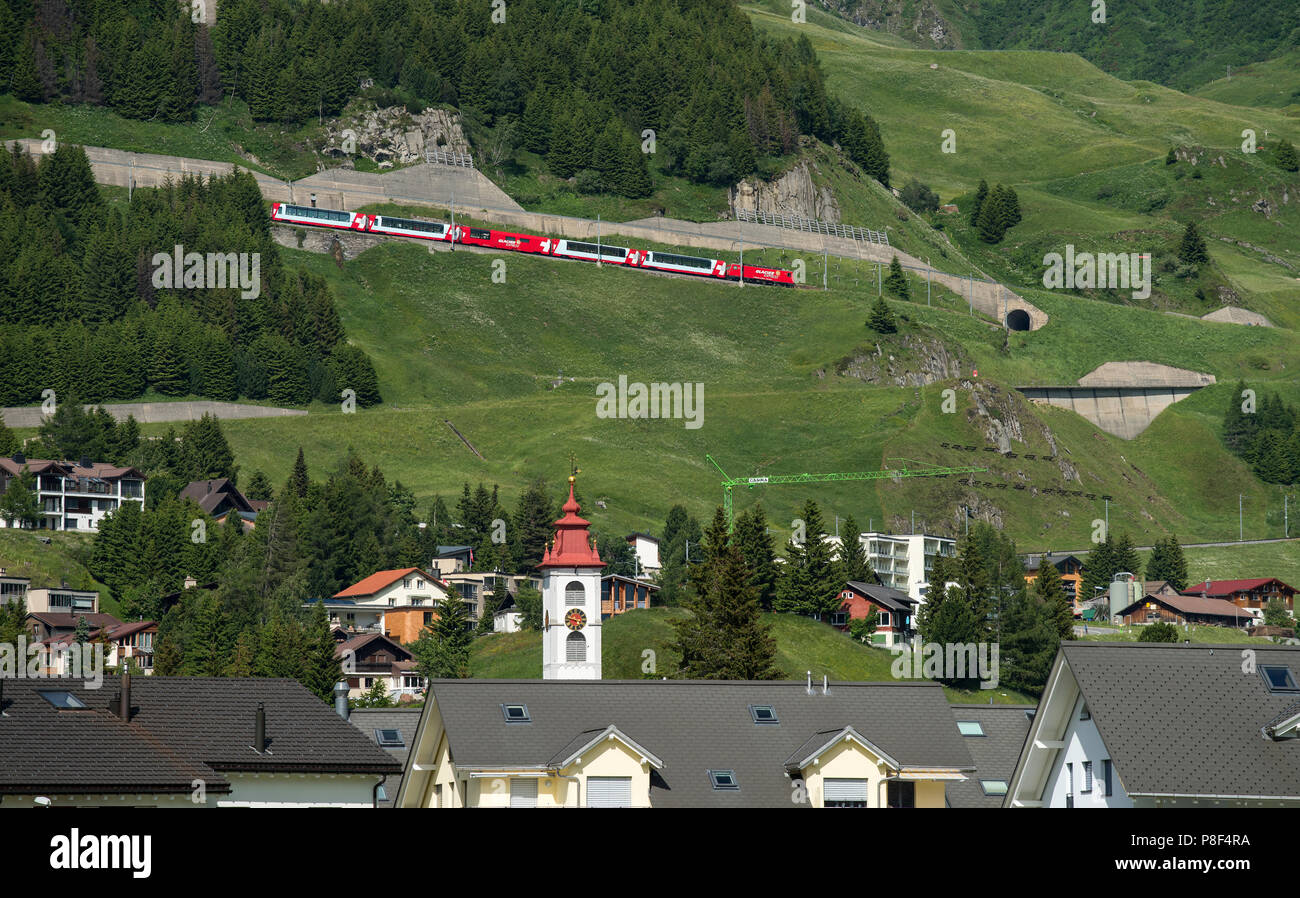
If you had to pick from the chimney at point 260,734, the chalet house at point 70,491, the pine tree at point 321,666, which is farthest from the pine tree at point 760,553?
the chimney at point 260,734

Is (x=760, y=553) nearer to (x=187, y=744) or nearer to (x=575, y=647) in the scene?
(x=575, y=647)

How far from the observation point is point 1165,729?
32125 mm

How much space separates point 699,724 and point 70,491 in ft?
421

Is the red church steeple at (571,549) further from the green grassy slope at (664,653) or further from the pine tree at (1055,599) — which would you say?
the pine tree at (1055,599)

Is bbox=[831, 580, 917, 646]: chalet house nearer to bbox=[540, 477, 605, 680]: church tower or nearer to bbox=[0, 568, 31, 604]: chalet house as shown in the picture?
bbox=[540, 477, 605, 680]: church tower

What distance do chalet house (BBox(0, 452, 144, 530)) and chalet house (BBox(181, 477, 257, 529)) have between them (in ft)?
16.6

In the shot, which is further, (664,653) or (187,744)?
(664,653)

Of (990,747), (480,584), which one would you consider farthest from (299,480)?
(990,747)

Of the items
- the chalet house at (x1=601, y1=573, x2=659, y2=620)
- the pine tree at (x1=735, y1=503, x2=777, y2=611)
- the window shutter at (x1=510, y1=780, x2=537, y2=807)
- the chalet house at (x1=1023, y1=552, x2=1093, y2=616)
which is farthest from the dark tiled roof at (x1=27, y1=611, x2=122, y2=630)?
the window shutter at (x1=510, y1=780, x2=537, y2=807)

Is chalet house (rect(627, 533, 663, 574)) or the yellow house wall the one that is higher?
chalet house (rect(627, 533, 663, 574))

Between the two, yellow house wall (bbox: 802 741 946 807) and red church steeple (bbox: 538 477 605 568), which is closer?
yellow house wall (bbox: 802 741 946 807)

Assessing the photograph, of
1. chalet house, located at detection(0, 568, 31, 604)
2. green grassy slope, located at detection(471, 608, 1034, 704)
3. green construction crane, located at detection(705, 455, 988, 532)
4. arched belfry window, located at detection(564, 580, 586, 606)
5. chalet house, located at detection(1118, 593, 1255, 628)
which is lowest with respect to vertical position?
green grassy slope, located at detection(471, 608, 1034, 704)

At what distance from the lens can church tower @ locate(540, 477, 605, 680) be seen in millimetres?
77312

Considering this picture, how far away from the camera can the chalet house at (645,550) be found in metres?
153
